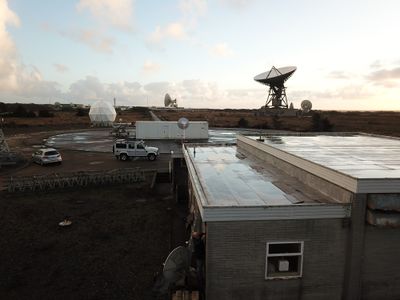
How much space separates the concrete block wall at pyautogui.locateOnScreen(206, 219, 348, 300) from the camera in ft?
31.3

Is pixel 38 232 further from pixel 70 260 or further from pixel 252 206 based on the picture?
pixel 252 206

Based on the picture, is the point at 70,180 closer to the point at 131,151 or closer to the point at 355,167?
the point at 131,151

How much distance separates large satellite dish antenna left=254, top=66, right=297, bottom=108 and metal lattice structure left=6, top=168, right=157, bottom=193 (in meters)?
70.3

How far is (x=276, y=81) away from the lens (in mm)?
94000

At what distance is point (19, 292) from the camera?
11.5m

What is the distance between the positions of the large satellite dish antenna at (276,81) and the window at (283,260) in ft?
276

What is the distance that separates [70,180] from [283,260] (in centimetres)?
1935

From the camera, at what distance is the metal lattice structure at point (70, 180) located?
945 inches

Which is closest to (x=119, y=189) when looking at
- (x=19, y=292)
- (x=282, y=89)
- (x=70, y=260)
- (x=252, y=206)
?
(x=70, y=260)

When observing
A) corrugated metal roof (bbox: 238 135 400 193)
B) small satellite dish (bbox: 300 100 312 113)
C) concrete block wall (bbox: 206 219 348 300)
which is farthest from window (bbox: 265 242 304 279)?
small satellite dish (bbox: 300 100 312 113)

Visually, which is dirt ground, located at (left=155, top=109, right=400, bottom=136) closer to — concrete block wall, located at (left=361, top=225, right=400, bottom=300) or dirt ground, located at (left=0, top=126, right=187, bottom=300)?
dirt ground, located at (left=0, top=126, right=187, bottom=300)

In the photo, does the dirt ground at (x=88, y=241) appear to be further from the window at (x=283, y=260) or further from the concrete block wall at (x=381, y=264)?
the concrete block wall at (x=381, y=264)

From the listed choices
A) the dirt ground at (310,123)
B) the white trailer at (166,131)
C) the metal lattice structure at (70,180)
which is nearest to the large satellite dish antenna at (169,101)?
the dirt ground at (310,123)

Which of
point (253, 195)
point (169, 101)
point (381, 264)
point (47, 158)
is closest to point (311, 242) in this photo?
point (381, 264)
